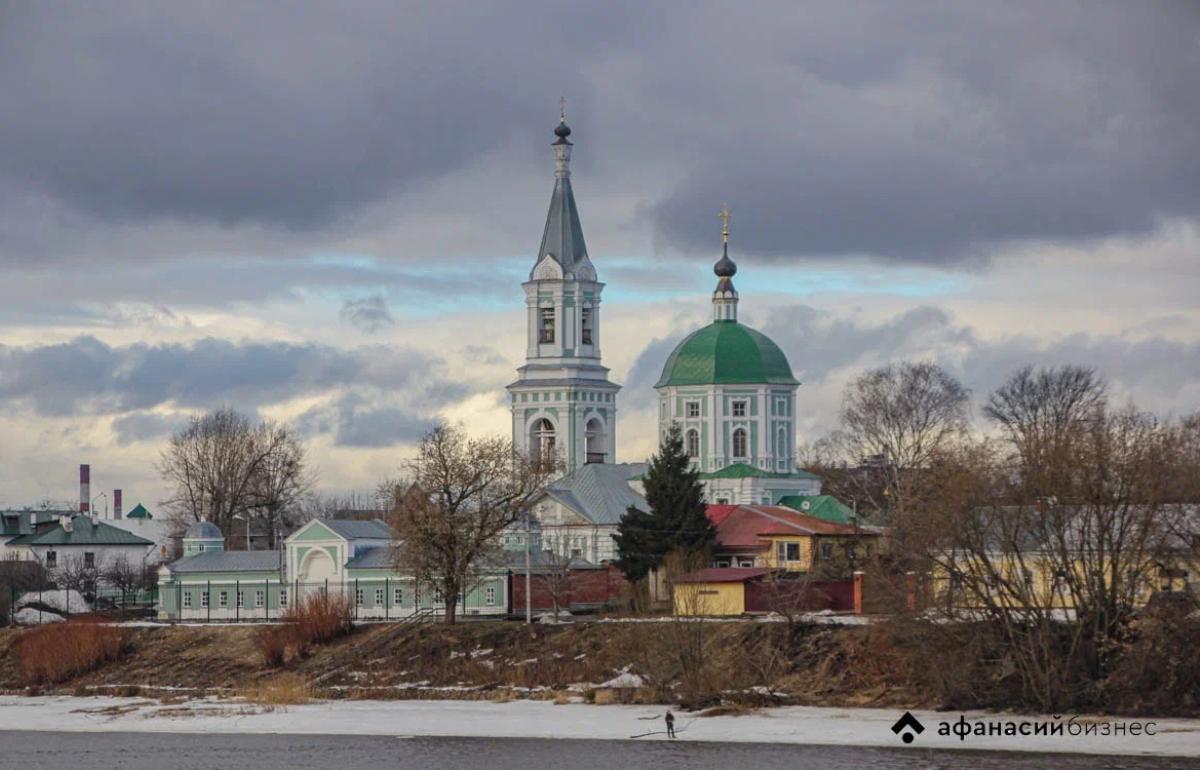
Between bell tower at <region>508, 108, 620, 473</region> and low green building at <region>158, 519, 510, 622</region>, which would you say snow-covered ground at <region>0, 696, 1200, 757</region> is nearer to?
low green building at <region>158, 519, 510, 622</region>

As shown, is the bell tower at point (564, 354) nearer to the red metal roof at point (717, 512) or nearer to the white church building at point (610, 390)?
the white church building at point (610, 390)

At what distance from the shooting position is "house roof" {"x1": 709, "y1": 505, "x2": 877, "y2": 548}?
64.8 metres

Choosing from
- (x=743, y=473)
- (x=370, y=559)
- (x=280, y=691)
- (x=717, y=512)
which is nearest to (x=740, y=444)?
(x=743, y=473)

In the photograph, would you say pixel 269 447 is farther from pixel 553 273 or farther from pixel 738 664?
pixel 738 664

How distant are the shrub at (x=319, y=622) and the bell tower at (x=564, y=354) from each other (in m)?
27.6

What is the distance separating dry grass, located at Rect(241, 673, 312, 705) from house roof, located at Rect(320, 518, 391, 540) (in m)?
14.1

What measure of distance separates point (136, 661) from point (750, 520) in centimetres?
2182

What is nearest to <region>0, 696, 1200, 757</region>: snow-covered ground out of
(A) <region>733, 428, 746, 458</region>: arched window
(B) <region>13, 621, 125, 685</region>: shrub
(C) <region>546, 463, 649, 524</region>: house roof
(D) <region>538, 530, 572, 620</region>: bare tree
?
(B) <region>13, 621, 125, 685</region>: shrub

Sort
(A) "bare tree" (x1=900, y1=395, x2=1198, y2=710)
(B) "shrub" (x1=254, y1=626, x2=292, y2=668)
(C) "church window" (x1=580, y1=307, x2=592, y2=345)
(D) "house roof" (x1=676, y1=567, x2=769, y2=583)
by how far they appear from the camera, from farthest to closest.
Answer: (C) "church window" (x1=580, y1=307, x2=592, y2=345) → (D) "house roof" (x1=676, y1=567, x2=769, y2=583) → (B) "shrub" (x1=254, y1=626, x2=292, y2=668) → (A) "bare tree" (x1=900, y1=395, x2=1198, y2=710)

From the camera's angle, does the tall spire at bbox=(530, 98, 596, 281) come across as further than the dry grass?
Yes

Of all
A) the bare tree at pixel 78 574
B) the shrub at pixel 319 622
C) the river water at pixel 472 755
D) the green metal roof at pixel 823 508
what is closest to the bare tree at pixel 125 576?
the bare tree at pixel 78 574

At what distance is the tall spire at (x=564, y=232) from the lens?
82562 mm

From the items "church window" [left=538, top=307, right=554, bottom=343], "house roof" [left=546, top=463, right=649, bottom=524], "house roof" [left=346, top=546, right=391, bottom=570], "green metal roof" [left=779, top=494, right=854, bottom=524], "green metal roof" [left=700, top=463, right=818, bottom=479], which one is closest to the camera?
"house roof" [left=346, top=546, right=391, bottom=570]

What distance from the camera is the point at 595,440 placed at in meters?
84.4
